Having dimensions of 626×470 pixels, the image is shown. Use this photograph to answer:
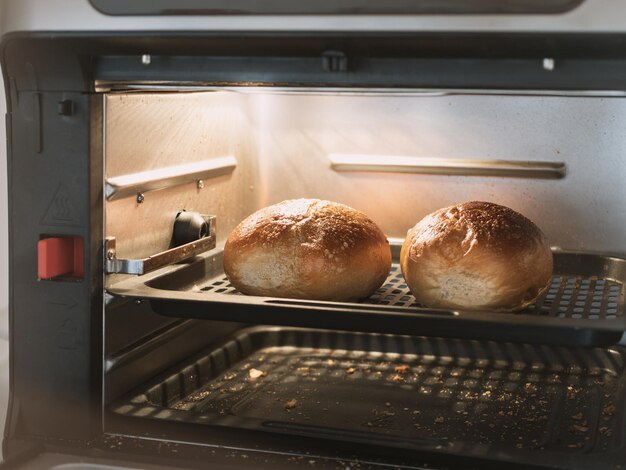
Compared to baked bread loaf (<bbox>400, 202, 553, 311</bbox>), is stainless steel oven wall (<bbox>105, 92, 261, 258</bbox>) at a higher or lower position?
higher

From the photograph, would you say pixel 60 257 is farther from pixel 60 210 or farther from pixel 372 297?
pixel 372 297

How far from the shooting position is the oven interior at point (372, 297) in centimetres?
133

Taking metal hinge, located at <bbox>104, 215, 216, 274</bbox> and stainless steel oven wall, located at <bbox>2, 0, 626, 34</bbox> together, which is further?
metal hinge, located at <bbox>104, 215, 216, 274</bbox>

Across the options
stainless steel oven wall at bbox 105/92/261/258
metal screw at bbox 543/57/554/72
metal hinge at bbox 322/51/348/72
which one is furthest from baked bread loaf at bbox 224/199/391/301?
metal screw at bbox 543/57/554/72

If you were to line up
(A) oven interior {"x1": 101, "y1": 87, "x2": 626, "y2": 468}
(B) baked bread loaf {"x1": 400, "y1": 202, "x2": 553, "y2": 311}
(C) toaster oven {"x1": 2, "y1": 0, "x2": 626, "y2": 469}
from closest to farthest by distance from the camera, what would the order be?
1. (C) toaster oven {"x1": 2, "y1": 0, "x2": 626, "y2": 469}
2. (A) oven interior {"x1": 101, "y1": 87, "x2": 626, "y2": 468}
3. (B) baked bread loaf {"x1": 400, "y1": 202, "x2": 553, "y2": 311}

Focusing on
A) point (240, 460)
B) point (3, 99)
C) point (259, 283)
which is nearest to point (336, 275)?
point (259, 283)

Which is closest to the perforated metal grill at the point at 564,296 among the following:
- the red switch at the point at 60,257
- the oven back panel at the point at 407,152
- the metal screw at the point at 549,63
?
the oven back panel at the point at 407,152

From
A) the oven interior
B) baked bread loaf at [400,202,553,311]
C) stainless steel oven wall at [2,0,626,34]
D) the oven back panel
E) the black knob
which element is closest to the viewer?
stainless steel oven wall at [2,0,626,34]

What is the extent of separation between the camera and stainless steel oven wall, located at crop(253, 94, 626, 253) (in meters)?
1.77

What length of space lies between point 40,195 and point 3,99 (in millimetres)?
208

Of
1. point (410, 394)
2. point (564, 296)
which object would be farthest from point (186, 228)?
point (564, 296)

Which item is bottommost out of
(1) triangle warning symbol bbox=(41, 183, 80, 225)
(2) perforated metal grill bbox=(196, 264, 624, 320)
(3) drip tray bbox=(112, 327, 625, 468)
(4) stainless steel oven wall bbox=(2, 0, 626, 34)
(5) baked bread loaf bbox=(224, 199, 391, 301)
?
(3) drip tray bbox=(112, 327, 625, 468)

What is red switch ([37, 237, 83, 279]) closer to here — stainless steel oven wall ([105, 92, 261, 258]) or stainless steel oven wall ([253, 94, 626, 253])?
stainless steel oven wall ([105, 92, 261, 258])

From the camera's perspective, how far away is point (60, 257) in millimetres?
1351
